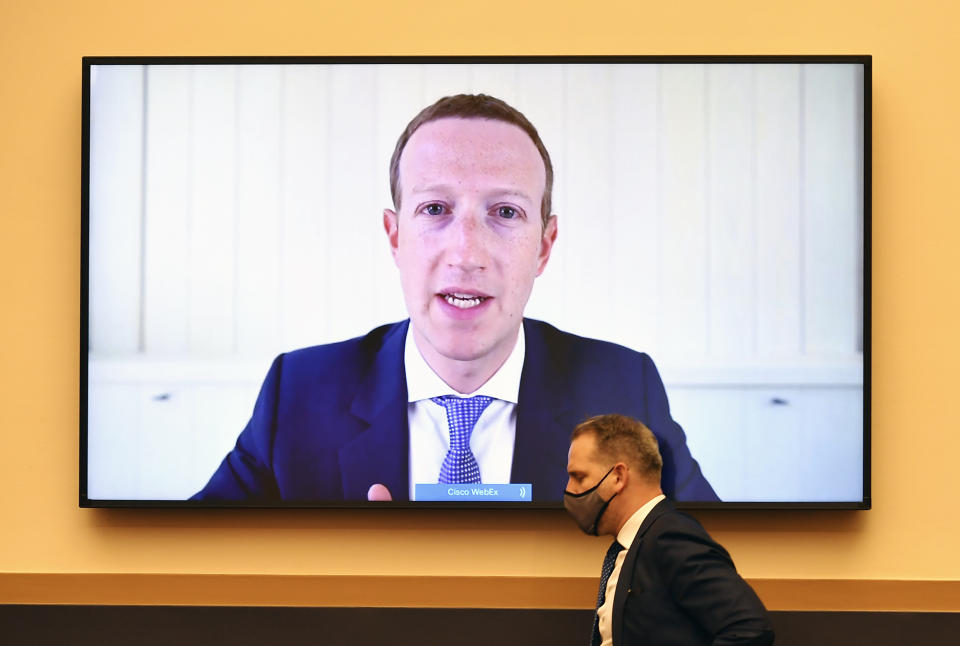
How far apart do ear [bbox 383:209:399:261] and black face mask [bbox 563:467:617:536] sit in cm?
103

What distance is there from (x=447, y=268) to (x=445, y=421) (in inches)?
17.8

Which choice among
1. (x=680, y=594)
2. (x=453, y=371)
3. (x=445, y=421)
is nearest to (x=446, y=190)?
(x=453, y=371)

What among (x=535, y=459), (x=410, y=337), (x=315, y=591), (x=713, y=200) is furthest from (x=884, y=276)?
(x=315, y=591)

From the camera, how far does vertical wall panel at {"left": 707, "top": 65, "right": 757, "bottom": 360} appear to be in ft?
9.39

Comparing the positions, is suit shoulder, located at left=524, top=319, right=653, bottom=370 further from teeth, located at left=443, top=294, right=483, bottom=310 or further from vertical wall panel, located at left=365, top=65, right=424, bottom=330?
vertical wall panel, located at left=365, top=65, right=424, bottom=330

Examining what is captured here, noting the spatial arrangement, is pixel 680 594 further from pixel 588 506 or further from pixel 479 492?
pixel 479 492

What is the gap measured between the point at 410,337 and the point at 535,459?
0.52m

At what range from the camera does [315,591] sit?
9.48 ft

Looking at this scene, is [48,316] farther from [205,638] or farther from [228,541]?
[205,638]

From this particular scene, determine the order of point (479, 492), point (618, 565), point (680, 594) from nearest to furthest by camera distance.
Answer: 1. point (680, 594)
2. point (618, 565)
3. point (479, 492)

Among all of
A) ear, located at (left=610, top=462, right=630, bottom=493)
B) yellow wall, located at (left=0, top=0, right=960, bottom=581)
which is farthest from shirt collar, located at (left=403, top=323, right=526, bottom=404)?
ear, located at (left=610, top=462, right=630, bottom=493)

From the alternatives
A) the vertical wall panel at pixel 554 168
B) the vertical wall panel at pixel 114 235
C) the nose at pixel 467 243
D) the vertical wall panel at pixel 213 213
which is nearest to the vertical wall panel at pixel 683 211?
the vertical wall panel at pixel 554 168

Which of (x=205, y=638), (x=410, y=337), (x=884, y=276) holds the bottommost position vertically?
(x=205, y=638)

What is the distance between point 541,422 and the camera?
2.88 meters
